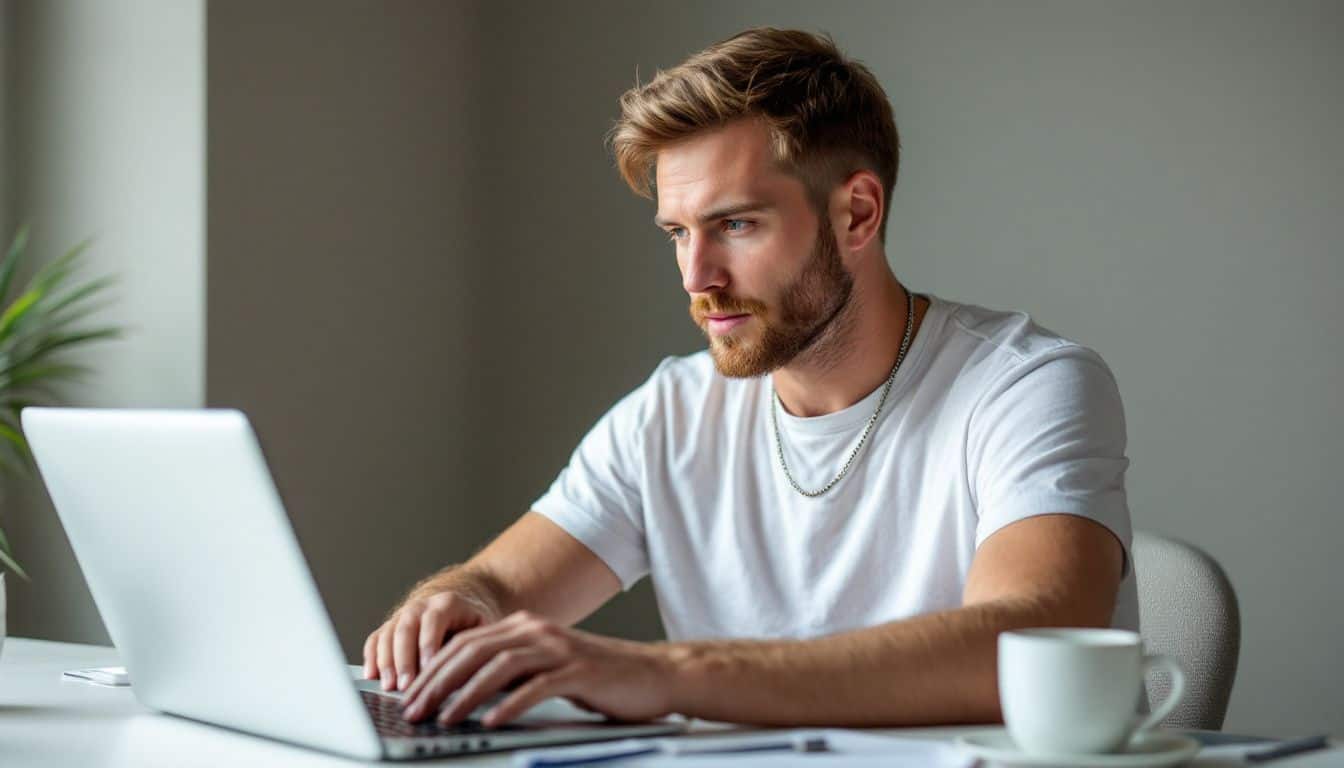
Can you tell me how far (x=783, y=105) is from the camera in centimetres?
173

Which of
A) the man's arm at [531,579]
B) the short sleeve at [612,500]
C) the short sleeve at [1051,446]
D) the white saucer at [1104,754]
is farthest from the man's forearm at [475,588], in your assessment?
the white saucer at [1104,754]

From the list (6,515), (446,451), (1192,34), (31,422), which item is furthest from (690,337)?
(31,422)

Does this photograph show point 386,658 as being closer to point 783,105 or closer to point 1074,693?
point 1074,693

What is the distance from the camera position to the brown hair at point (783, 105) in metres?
1.72

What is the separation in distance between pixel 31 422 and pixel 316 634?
364 mm

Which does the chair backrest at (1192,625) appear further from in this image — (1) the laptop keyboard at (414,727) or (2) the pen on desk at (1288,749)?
(1) the laptop keyboard at (414,727)

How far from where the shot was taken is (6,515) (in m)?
2.80

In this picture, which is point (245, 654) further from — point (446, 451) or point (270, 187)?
point (446, 451)

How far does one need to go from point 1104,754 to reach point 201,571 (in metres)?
0.62

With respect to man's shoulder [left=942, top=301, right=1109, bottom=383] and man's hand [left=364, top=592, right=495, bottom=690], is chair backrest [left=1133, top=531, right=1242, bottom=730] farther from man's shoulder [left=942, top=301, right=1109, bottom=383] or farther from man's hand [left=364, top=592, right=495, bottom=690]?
man's hand [left=364, top=592, right=495, bottom=690]

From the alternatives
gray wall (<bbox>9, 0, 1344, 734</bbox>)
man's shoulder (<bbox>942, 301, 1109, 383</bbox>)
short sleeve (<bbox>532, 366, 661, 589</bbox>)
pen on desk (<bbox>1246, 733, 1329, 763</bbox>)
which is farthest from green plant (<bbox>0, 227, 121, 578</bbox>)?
pen on desk (<bbox>1246, 733, 1329, 763</bbox>)

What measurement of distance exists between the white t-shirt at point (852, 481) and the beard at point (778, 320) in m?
0.09

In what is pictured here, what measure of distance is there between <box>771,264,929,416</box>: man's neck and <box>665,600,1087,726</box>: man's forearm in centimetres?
59

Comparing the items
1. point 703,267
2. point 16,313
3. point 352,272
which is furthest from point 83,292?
point 703,267
